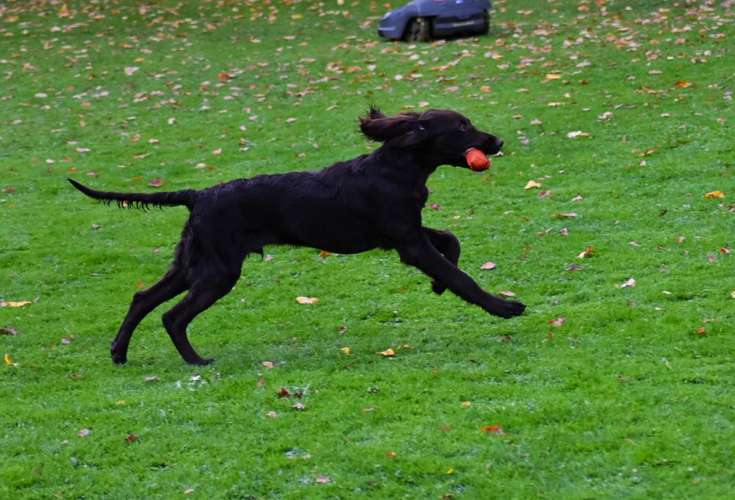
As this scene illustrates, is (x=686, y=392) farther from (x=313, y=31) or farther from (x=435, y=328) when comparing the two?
(x=313, y=31)

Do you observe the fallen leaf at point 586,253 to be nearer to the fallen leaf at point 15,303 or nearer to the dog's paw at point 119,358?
the dog's paw at point 119,358

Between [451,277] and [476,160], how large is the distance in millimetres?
882

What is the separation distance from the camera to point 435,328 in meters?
8.62

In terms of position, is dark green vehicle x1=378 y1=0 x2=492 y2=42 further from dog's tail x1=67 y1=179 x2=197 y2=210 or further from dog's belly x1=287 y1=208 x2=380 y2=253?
dog's tail x1=67 y1=179 x2=197 y2=210

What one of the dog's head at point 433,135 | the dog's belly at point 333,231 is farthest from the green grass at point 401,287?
the dog's head at point 433,135

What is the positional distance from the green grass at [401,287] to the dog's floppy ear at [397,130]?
4.70 feet

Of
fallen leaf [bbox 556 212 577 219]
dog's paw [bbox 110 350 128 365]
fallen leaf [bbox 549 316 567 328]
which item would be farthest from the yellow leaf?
dog's paw [bbox 110 350 128 365]

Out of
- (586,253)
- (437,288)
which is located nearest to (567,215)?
(586,253)

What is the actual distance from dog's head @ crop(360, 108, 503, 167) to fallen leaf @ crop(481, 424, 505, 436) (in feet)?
8.49

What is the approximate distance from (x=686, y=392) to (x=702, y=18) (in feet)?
49.2

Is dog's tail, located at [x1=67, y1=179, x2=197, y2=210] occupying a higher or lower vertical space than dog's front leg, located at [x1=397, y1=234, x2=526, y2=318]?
higher

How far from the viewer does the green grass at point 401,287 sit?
614 cm

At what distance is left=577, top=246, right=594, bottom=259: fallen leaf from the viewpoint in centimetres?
1005

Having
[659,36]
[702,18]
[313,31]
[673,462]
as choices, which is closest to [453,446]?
[673,462]
